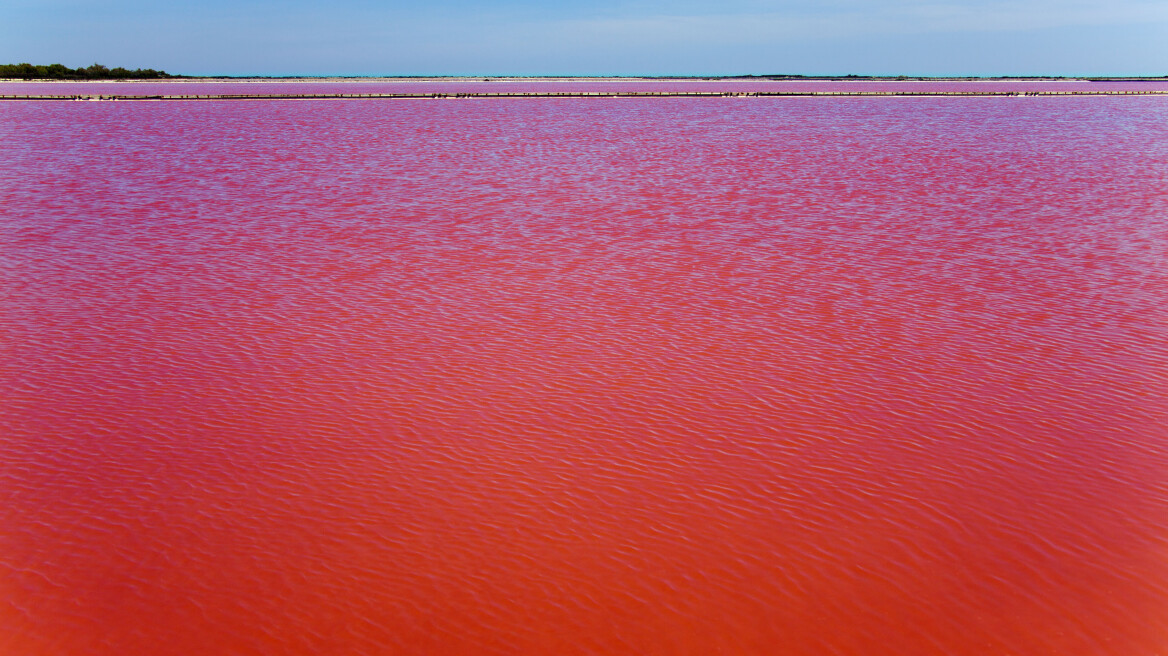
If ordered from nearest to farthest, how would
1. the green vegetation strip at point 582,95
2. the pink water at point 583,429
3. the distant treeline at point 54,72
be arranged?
1. the pink water at point 583,429
2. the green vegetation strip at point 582,95
3. the distant treeline at point 54,72

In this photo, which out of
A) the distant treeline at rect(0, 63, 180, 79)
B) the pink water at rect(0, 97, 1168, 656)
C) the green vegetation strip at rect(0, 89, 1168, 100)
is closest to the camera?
the pink water at rect(0, 97, 1168, 656)

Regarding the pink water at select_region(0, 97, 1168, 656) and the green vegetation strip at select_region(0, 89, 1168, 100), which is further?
the green vegetation strip at select_region(0, 89, 1168, 100)

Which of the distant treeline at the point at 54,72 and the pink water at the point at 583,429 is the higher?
the distant treeline at the point at 54,72

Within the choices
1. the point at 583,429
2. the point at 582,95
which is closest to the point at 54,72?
the point at 582,95

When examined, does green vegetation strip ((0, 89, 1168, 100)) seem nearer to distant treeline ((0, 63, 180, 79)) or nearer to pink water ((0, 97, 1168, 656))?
distant treeline ((0, 63, 180, 79))

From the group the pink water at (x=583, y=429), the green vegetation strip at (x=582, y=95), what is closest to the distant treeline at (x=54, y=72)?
the green vegetation strip at (x=582, y=95)

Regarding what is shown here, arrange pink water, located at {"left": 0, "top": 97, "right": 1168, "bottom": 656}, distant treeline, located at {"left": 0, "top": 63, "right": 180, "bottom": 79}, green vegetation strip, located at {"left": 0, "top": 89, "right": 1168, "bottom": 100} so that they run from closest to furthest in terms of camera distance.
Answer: pink water, located at {"left": 0, "top": 97, "right": 1168, "bottom": 656}
green vegetation strip, located at {"left": 0, "top": 89, "right": 1168, "bottom": 100}
distant treeline, located at {"left": 0, "top": 63, "right": 180, "bottom": 79}

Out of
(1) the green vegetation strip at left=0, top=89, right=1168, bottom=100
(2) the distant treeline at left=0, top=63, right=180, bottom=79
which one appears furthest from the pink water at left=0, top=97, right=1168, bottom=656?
(2) the distant treeline at left=0, top=63, right=180, bottom=79

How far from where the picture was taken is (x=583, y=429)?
8359mm

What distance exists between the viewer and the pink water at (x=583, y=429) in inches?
226

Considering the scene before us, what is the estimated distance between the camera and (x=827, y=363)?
9.93 metres

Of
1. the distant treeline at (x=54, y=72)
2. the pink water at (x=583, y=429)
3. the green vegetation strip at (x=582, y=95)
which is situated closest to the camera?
the pink water at (x=583, y=429)

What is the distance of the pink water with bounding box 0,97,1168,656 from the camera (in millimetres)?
5744

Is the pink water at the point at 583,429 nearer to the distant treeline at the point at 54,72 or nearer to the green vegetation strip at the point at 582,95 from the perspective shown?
the green vegetation strip at the point at 582,95
